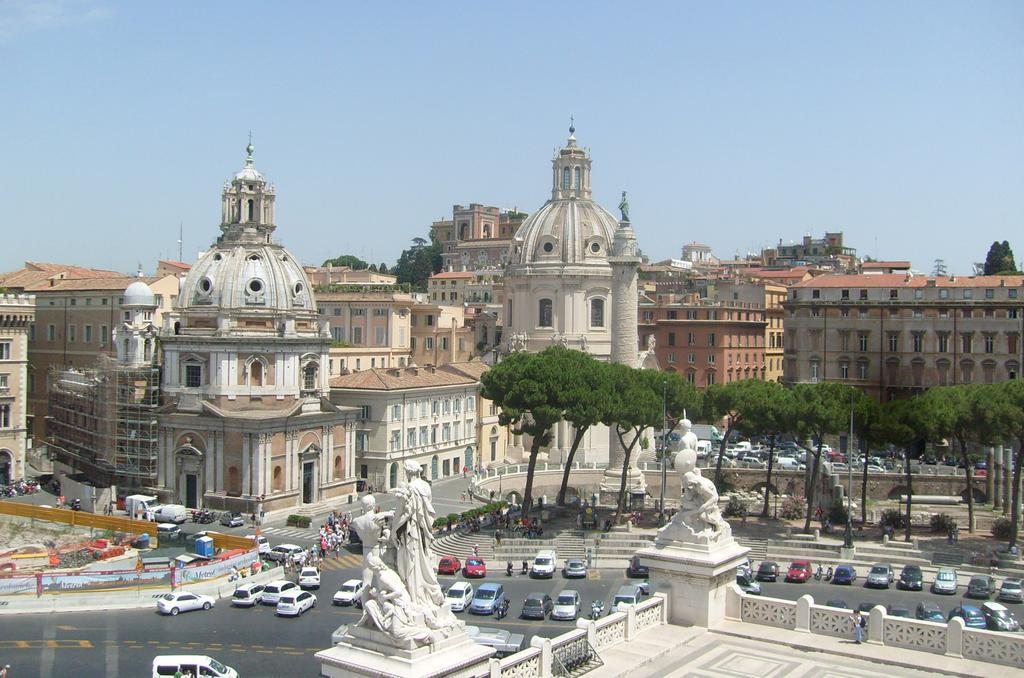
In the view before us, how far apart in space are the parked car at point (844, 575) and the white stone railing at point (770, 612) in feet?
82.1

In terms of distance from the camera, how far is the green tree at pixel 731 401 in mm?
51406

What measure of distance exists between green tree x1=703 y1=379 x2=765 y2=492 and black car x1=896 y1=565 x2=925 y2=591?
12.3 metres

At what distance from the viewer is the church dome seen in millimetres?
72500

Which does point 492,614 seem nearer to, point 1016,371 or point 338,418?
point 338,418

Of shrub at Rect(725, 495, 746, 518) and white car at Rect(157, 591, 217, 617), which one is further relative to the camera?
shrub at Rect(725, 495, 746, 518)

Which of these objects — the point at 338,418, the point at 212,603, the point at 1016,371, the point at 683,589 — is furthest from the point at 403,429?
the point at 683,589

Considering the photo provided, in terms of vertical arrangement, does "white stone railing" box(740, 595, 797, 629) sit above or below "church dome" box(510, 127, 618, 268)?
below

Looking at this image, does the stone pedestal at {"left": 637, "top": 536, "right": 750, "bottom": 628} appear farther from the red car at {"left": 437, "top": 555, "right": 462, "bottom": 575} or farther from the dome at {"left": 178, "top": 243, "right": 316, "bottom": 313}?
the dome at {"left": 178, "top": 243, "right": 316, "bottom": 313}

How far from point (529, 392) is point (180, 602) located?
67.2 feet

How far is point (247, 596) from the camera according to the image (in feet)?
118

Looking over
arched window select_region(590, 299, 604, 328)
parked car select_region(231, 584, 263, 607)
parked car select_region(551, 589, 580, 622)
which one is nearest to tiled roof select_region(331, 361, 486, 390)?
arched window select_region(590, 299, 604, 328)


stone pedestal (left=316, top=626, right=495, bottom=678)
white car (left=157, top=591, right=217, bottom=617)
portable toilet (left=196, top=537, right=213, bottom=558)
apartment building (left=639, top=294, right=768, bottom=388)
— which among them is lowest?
white car (left=157, top=591, right=217, bottom=617)

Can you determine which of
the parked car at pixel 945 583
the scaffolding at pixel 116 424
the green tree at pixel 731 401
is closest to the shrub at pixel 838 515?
the green tree at pixel 731 401

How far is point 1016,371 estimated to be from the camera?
6631 cm
